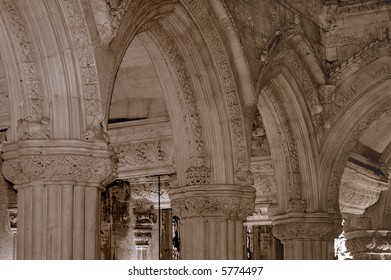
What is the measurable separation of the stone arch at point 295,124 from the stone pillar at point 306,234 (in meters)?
0.12

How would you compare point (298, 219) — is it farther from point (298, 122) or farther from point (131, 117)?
point (131, 117)

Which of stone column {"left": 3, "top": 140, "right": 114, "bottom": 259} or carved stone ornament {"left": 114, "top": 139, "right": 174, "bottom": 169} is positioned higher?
carved stone ornament {"left": 114, "top": 139, "right": 174, "bottom": 169}

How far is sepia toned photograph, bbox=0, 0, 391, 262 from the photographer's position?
904cm

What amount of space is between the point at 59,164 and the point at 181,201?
333 centimetres

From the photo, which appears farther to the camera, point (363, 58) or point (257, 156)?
point (257, 156)

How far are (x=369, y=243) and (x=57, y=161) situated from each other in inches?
410

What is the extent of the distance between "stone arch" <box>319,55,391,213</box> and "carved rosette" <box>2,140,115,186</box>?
5953 millimetres

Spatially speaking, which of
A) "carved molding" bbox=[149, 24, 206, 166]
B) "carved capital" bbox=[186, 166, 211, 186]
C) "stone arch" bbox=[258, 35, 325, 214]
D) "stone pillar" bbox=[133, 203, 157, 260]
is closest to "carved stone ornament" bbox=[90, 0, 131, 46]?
"carved molding" bbox=[149, 24, 206, 166]

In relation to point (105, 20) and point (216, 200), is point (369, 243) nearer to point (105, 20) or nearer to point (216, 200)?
point (216, 200)

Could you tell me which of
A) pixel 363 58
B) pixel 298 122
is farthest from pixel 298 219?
pixel 363 58

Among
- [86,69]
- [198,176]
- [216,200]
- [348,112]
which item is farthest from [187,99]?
[348,112]

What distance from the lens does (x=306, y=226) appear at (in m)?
14.4

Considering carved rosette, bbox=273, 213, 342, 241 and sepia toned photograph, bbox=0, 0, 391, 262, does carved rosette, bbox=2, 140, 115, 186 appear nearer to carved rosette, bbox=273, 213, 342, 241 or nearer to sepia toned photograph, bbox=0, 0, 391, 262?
sepia toned photograph, bbox=0, 0, 391, 262

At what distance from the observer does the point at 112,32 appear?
9352 millimetres
